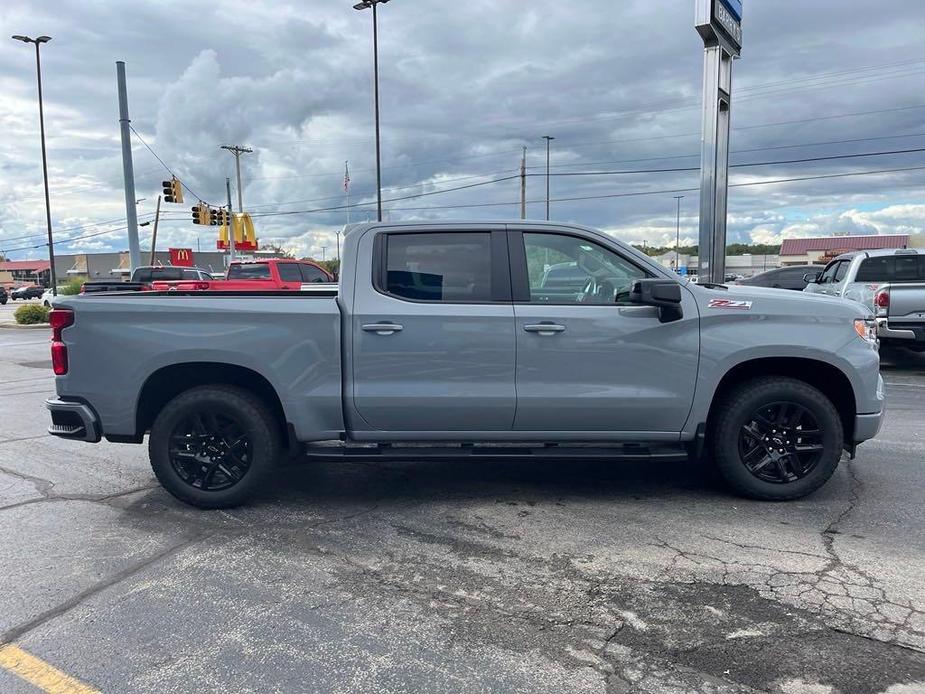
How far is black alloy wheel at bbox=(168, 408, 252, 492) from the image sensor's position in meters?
4.89

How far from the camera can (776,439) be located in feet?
15.9

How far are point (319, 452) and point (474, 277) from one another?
1.58m

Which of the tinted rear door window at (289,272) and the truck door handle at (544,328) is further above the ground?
the tinted rear door window at (289,272)

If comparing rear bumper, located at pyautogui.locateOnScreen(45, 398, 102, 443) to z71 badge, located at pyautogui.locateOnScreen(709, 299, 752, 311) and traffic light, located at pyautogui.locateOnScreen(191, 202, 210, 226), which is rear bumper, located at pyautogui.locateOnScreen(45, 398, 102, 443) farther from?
traffic light, located at pyautogui.locateOnScreen(191, 202, 210, 226)

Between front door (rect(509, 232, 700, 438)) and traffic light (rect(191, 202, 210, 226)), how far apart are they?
124ft

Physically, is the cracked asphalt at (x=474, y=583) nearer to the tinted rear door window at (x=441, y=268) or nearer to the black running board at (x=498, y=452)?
the black running board at (x=498, y=452)

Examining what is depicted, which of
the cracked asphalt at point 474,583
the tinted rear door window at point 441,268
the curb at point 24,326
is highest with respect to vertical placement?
the tinted rear door window at point 441,268

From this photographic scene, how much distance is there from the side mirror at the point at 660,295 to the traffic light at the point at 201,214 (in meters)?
38.2

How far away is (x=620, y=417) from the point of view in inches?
187

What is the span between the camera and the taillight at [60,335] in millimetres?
4781

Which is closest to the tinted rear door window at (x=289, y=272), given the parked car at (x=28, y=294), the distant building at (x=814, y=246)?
the distant building at (x=814, y=246)

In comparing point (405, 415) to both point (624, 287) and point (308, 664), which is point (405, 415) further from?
point (308, 664)

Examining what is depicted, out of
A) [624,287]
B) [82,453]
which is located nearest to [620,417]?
[624,287]

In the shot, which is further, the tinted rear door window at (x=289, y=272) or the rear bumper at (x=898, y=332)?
the tinted rear door window at (x=289, y=272)
